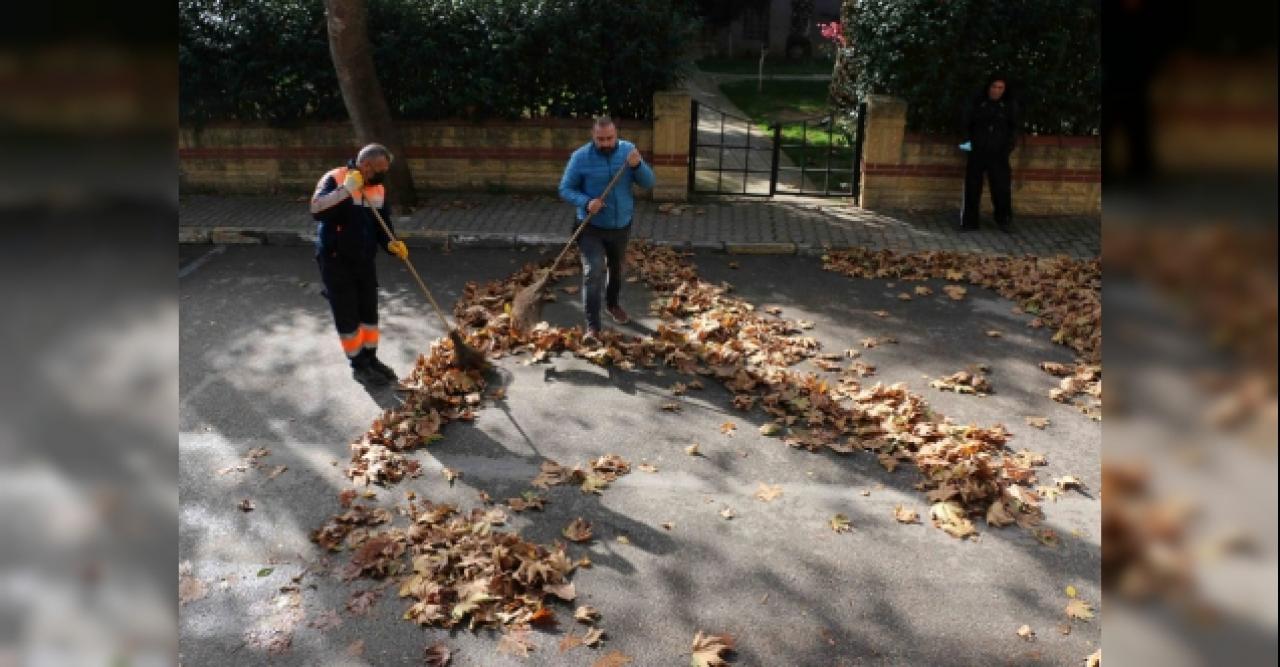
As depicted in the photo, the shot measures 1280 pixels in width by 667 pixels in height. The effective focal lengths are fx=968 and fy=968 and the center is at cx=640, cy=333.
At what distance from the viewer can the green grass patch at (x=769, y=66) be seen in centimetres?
2830

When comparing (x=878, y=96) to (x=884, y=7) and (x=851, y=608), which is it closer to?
(x=884, y=7)

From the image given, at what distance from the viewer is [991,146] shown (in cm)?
1188

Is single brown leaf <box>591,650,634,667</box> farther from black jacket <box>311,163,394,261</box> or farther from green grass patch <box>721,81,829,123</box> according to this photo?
green grass patch <box>721,81,829,123</box>

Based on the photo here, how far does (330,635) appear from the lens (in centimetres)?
492

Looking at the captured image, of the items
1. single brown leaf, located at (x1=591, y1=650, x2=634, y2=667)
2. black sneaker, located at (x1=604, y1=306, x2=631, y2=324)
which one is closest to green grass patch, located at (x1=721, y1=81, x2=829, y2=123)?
black sneaker, located at (x1=604, y1=306, x2=631, y2=324)

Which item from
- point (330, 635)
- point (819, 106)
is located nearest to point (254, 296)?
point (330, 635)

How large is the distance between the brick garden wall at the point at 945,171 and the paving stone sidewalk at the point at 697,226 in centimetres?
21

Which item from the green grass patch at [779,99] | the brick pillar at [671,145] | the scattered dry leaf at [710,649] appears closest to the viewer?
the scattered dry leaf at [710,649]

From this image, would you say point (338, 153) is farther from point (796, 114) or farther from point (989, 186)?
point (796, 114)

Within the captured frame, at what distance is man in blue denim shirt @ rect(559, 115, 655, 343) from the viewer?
837cm

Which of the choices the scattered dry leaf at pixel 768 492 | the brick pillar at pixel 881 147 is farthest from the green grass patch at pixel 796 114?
the scattered dry leaf at pixel 768 492

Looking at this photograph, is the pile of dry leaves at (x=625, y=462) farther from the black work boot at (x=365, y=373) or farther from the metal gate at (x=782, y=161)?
the metal gate at (x=782, y=161)

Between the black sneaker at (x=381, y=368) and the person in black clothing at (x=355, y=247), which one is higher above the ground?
the person in black clothing at (x=355, y=247)

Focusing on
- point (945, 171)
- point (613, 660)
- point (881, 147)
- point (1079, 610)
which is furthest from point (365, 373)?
point (945, 171)
